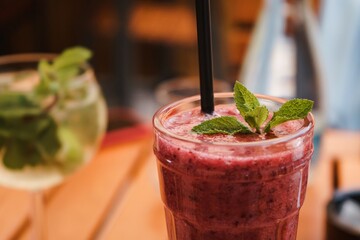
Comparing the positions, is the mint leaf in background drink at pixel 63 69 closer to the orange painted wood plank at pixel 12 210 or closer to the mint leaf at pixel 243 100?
the orange painted wood plank at pixel 12 210

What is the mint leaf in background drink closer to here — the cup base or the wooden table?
the wooden table

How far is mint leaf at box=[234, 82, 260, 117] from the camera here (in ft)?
1.84

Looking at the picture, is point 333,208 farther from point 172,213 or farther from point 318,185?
point 172,213

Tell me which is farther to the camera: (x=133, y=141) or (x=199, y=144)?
(x=133, y=141)

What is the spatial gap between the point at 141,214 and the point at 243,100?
537mm

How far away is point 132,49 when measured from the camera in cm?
341

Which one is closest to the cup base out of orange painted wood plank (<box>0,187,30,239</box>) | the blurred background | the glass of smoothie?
the glass of smoothie

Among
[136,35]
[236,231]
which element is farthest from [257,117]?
[136,35]

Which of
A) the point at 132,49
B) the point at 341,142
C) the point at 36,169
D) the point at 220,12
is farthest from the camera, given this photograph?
the point at 132,49

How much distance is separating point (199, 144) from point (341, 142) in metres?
0.86

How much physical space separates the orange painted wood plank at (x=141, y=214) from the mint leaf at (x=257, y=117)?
1.54ft

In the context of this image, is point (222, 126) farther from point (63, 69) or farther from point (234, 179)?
point (63, 69)

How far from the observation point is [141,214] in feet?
3.44

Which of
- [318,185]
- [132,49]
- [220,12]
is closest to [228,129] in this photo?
[318,185]
